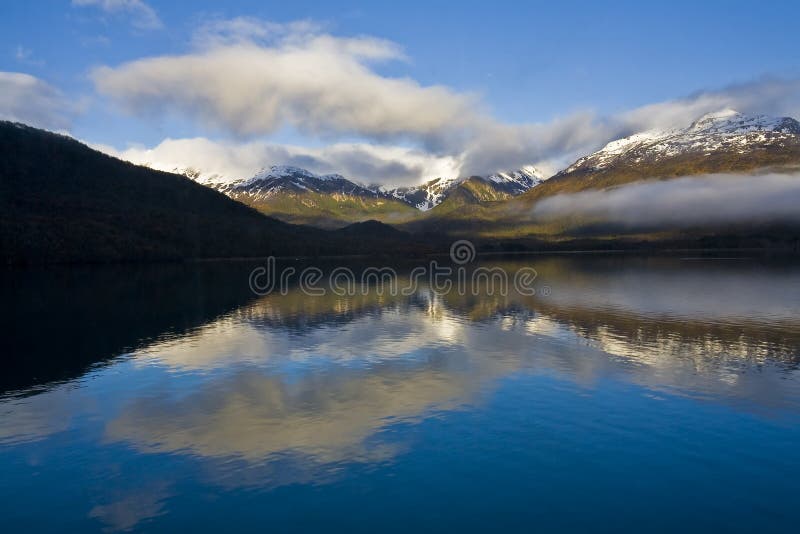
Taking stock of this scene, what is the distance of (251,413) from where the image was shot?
83.6ft

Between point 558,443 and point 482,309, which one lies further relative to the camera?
point 482,309

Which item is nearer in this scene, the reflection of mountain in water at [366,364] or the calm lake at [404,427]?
the calm lake at [404,427]

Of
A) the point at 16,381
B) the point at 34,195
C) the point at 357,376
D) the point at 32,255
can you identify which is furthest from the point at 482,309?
the point at 34,195

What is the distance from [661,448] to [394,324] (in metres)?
33.3

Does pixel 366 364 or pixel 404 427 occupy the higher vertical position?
pixel 366 364

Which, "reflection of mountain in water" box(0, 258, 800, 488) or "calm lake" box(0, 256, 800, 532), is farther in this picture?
"reflection of mountain in water" box(0, 258, 800, 488)

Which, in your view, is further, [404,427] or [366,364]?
[366,364]

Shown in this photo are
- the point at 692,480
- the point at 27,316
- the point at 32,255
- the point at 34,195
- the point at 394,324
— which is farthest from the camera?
the point at 34,195

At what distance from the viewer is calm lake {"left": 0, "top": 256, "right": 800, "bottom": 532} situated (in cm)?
1645

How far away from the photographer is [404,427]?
23375 millimetres

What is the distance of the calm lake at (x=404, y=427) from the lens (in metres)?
16.5

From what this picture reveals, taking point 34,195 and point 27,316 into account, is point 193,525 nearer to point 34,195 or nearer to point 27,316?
point 27,316

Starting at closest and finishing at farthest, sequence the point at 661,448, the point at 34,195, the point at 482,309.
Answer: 1. the point at 661,448
2. the point at 482,309
3. the point at 34,195

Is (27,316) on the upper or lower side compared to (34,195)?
lower
